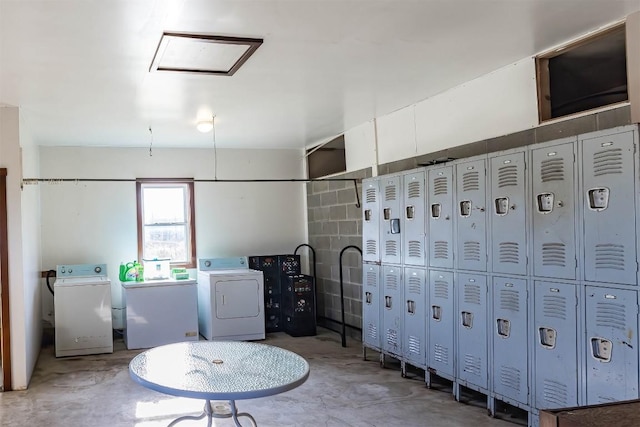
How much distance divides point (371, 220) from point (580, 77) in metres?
2.44

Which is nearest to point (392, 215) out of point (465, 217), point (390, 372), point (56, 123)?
point (465, 217)

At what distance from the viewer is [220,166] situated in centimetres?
816

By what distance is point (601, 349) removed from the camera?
3.26 metres

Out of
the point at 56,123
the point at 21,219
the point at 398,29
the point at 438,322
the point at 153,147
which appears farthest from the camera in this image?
the point at 153,147

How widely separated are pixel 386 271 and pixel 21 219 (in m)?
3.51

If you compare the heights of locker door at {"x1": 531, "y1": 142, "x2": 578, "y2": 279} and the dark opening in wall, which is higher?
the dark opening in wall

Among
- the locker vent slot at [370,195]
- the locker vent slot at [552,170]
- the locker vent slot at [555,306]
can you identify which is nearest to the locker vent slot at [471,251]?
the locker vent slot at [555,306]

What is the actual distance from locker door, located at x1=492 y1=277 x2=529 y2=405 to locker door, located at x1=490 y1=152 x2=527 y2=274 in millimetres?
139

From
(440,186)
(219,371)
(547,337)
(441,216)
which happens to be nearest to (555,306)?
(547,337)

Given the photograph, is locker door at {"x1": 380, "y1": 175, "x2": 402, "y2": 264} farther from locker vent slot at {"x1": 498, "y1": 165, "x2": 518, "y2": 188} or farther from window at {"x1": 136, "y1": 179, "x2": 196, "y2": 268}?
window at {"x1": 136, "y1": 179, "x2": 196, "y2": 268}

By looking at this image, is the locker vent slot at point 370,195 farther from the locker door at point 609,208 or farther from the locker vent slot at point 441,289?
the locker door at point 609,208

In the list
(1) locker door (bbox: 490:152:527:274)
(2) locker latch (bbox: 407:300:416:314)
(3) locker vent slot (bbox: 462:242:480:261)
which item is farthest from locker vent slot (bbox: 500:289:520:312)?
(2) locker latch (bbox: 407:300:416:314)

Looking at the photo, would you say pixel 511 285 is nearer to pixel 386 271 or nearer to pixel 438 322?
pixel 438 322

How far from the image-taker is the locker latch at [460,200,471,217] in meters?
4.37
